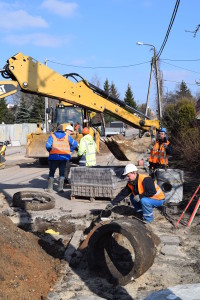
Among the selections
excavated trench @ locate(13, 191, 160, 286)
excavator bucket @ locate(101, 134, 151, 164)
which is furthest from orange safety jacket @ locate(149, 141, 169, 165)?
excavated trench @ locate(13, 191, 160, 286)

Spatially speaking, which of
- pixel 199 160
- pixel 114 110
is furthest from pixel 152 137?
pixel 199 160

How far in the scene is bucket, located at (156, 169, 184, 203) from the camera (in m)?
8.90

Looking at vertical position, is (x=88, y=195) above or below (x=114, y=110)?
below

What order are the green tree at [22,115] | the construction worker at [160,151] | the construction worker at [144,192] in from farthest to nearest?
A: 1. the green tree at [22,115]
2. the construction worker at [160,151]
3. the construction worker at [144,192]

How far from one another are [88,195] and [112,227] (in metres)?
4.59

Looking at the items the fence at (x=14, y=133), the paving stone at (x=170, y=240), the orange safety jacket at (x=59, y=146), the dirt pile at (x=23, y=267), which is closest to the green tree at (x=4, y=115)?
the fence at (x=14, y=133)

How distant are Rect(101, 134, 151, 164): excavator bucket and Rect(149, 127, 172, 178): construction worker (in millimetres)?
308

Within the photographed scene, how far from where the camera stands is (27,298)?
4324 mm

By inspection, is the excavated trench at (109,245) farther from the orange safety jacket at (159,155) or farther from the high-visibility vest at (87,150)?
the high-visibility vest at (87,150)

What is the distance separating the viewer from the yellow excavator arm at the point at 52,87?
7738 mm

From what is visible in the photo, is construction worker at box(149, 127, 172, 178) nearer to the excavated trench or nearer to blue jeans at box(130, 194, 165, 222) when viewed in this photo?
blue jeans at box(130, 194, 165, 222)

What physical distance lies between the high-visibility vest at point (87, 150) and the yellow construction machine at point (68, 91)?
0.83 meters

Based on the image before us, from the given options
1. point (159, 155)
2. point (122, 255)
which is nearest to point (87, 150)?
point (159, 155)

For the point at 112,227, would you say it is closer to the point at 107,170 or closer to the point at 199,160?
the point at 107,170
